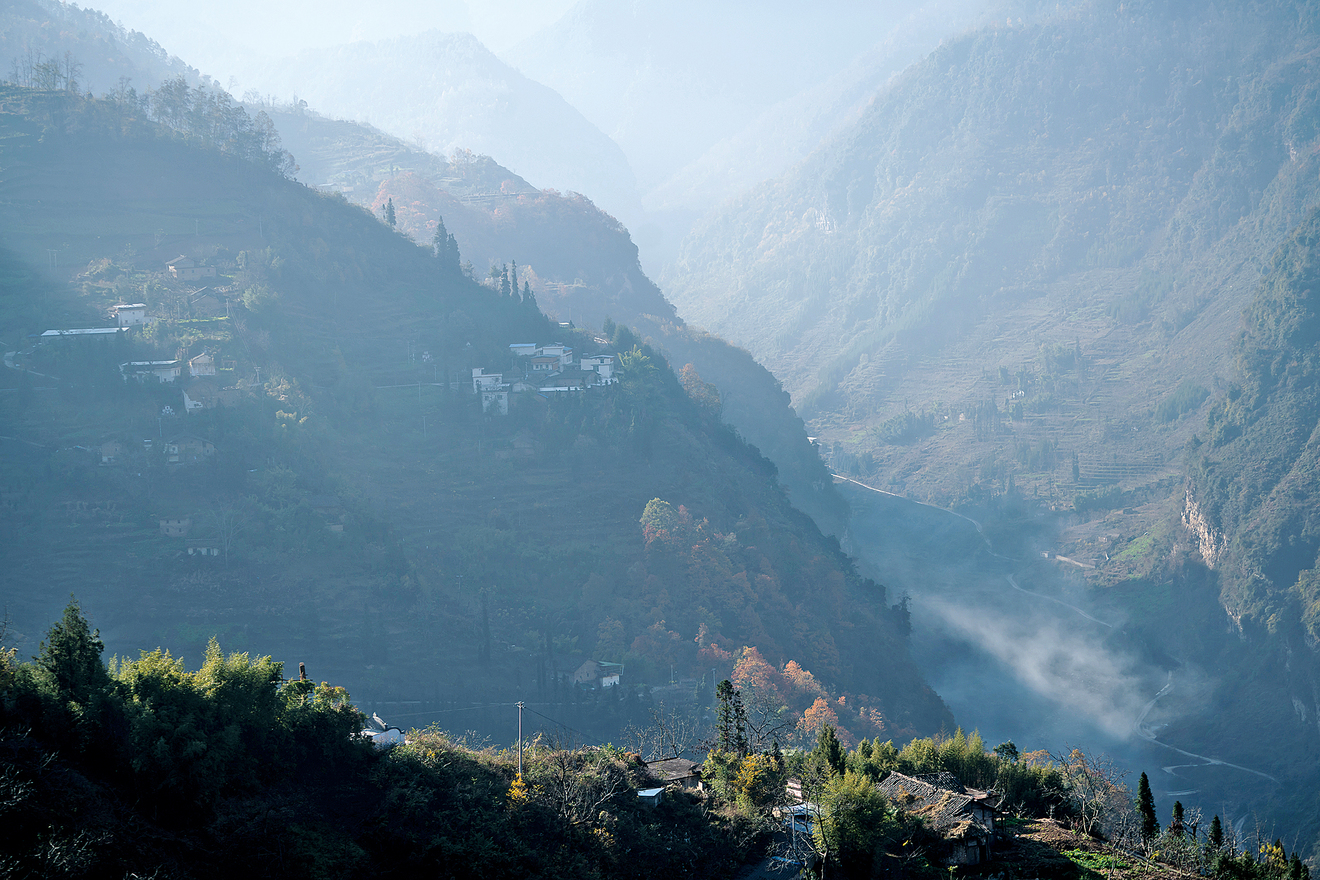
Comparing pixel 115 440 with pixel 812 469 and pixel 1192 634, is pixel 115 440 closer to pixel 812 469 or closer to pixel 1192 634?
pixel 812 469

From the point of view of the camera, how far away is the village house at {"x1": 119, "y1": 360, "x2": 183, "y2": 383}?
232ft

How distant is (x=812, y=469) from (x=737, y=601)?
52324 mm

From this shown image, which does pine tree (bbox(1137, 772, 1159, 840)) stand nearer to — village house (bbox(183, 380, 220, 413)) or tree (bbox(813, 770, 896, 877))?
tree (bbox(813, 770, 896, 877))

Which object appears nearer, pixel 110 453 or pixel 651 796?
pixel 651 796

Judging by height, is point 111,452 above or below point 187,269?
below

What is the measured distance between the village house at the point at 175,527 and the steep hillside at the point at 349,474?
0.24m

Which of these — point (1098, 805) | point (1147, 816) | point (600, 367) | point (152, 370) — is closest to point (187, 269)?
point (152, 370)

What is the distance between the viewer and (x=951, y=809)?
30109 mm

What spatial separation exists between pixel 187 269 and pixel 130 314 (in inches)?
335

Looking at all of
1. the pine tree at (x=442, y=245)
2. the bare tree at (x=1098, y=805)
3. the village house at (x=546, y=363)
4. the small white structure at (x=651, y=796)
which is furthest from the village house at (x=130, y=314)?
the bare tree at (x=1098, y=805)

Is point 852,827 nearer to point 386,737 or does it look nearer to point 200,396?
point 386,737

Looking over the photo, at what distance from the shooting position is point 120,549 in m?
63.1

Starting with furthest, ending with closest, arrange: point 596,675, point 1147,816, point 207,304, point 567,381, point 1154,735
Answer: point 1154,735
point 567,381
point 207,304
point 596,675
point 1147,816

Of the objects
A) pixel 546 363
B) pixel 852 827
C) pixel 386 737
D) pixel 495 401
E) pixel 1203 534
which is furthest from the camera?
pixel 1203 534
